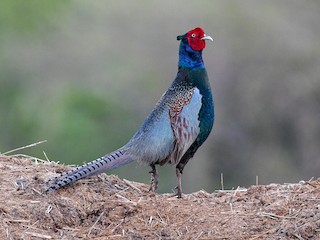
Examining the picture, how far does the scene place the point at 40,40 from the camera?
60.0 ft

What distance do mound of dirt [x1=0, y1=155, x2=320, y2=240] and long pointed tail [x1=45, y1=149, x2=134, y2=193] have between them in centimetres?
7

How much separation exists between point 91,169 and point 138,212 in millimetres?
713

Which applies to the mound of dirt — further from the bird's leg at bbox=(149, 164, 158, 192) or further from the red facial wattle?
the red facial wattle

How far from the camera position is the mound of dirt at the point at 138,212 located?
7.01 meters

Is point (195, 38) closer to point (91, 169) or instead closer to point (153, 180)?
point (153, 180)

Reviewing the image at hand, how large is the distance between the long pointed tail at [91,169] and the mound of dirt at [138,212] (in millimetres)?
71

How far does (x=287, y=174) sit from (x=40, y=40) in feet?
19.4

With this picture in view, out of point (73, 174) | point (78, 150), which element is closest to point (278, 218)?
point (73, 174)

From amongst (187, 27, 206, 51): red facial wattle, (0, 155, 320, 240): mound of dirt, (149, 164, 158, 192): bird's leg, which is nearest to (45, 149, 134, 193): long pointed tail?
(0, 155, 320, 240): mound of dirt

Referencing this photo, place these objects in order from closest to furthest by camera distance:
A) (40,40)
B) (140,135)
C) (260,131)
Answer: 1. (140,135)
2. (260,131)
3. (40,40)

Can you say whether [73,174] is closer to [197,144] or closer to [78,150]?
[197,144]

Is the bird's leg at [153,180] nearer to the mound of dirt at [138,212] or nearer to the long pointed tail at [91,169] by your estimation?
the mound of dirt at [138,212]

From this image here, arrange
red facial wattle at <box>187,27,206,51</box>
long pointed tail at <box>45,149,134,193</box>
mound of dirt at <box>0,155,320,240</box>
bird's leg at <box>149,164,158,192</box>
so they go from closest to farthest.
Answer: mound of dirt at <box>0,155,320,240</box>
long pointed tail at <box>45,149,134,193</box>
bird's leg at <box>149,164,158,192</box>
red facial wattle at <box>187,27,206,51</box>

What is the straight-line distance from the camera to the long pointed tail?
763 centimetres
